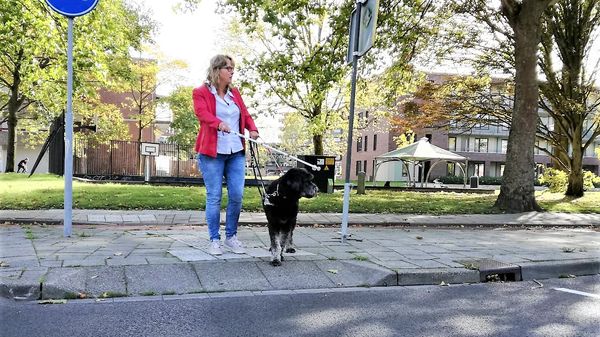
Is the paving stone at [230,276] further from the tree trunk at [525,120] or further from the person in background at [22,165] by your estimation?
the person in background at [22,165]

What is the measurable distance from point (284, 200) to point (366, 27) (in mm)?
2899

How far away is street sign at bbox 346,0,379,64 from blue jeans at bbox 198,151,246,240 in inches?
90.4

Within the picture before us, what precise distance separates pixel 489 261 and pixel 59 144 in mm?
17501

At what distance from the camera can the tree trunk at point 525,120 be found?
12.1 metres

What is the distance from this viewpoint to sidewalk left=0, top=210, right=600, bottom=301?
422 cm

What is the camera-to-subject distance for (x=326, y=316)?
145 inches

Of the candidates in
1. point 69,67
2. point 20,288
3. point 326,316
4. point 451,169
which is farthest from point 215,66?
point 451,169

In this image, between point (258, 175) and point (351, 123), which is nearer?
point (258, 175)

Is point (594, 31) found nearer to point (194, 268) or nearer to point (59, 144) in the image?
point (194, 268)

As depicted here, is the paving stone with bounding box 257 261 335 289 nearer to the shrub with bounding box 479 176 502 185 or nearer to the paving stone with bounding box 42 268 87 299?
the paving stone with bounding box 42 268 87 299

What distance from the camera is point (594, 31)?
19.0 metres

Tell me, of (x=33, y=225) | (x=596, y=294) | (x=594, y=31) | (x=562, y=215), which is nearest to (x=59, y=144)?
(x=33, y=225)

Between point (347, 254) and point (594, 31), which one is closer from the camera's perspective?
point (347, 254)

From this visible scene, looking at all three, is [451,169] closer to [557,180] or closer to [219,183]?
[557,180]
